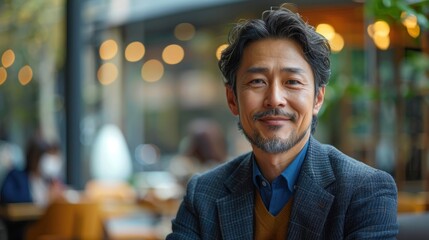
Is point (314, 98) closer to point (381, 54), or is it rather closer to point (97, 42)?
point (381, 54)

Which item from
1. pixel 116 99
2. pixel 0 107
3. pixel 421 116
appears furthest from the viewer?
pixel 116 99

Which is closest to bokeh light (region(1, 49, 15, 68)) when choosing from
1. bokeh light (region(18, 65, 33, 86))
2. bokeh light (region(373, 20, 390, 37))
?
bokeh light (region(18, 65, 33, 86))

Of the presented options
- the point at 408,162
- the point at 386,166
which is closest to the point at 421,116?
the point at 408,162

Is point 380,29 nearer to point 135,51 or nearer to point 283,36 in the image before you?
point 283,36

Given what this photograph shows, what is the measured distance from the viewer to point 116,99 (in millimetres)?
14430

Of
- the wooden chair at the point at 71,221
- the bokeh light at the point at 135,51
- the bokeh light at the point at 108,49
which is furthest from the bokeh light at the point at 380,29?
the bokeh light at the point at 135,51

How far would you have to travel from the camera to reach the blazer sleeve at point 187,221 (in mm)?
1901

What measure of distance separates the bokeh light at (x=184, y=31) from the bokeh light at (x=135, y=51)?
66 cm

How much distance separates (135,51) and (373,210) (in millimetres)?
13351

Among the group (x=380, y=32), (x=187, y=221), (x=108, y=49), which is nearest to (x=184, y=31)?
(x=108, y=49)

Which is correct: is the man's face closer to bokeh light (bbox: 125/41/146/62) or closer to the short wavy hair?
the short wavy hair

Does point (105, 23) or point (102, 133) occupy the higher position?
point (105, 23)

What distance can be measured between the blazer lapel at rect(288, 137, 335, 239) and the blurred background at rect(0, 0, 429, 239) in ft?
7.53

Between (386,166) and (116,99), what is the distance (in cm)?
551
